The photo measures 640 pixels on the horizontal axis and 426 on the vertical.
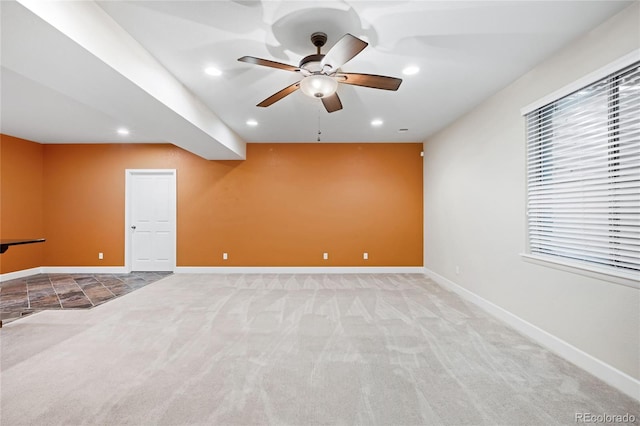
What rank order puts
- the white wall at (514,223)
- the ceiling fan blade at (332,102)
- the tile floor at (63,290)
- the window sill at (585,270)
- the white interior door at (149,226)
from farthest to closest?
1. the white interior door at (149,226)
2. the tile floor at (63,290)
3. the ceiling fan blade at (332,102)
4. the white wall at (514,223)
5. the window sill at (585,270)

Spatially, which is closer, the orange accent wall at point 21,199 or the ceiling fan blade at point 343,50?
the ceiling fan blade at point 343,50

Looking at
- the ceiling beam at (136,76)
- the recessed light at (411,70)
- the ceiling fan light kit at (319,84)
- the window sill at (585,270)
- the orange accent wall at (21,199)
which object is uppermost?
the recessed light at (411,70)

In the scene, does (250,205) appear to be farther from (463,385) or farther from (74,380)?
(463,385)

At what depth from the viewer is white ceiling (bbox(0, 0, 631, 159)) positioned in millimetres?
1952

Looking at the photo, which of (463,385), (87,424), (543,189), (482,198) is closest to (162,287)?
(87,424)

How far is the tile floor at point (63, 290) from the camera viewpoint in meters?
3.75

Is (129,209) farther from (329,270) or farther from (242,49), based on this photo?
(242,49)

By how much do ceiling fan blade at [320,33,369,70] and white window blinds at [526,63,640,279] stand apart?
1977 millimetres

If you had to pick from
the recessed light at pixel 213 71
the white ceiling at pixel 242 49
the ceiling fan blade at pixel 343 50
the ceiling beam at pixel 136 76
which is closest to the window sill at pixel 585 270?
the white ceiling at pixel 242 49

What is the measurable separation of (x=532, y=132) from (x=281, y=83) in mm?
2746

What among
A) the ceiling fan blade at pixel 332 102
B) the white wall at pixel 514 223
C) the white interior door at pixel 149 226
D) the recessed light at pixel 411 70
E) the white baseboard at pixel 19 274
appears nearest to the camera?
the white wall at pixel 514 223

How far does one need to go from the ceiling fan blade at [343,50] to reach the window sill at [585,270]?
2.44 m

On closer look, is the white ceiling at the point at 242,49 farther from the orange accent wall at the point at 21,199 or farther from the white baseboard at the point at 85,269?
the white baseboard at the point at 85,269

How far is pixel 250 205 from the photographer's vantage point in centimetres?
595
